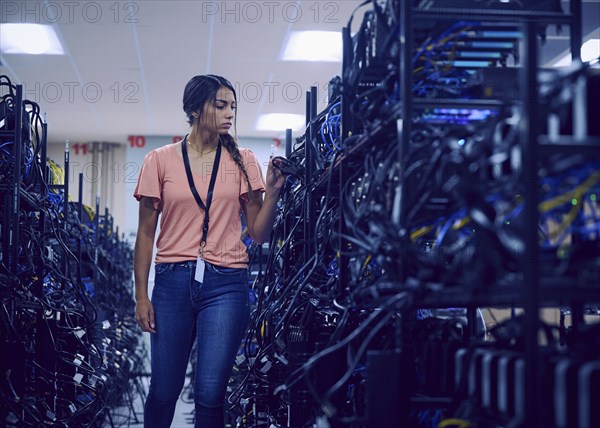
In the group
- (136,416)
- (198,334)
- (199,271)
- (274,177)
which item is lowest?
(136,416)

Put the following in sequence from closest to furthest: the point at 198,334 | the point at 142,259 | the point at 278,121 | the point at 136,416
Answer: the point at 198,334 → the point at 142,259 → the point at 136,416 → the point at 278,121

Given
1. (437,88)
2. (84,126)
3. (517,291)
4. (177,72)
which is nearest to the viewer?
(517,291)

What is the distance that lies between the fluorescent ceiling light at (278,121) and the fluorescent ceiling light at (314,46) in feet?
6.11

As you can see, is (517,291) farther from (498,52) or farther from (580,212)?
(498,52)

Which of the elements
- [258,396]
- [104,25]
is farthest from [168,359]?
[104,25]

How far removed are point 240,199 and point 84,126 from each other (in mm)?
6754

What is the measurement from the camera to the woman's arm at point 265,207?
2461 mm

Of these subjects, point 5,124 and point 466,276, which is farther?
point 5,124

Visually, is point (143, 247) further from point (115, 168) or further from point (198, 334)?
point (115, 168)

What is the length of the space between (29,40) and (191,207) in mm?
4311

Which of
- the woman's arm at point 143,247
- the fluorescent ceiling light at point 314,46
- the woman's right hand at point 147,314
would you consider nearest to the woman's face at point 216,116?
the woman's arm at point 143,247

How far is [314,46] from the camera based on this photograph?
620 cm

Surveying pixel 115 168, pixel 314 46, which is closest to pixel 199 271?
pixel 314 46

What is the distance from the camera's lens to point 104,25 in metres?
5.71
